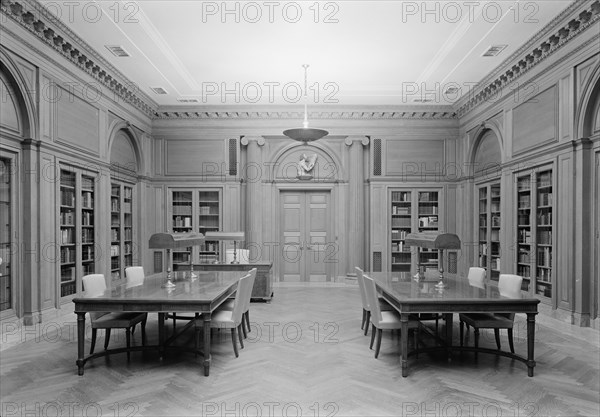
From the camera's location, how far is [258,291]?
8.63 metres

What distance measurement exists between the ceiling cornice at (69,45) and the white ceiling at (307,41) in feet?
0.47

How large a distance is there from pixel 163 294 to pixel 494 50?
6.59 metres

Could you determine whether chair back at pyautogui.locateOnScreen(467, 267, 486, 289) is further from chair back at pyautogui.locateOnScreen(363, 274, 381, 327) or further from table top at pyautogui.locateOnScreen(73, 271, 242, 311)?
table top at pyautogui.locateOnScreen(73, 271, 242, 311)

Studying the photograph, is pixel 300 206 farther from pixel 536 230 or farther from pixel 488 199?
pixel 536 230

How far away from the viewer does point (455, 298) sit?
4574 millimetres

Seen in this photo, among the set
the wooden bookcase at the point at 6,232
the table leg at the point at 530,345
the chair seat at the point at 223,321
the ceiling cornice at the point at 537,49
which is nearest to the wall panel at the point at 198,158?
the wooden bookcase at the point at 6,232

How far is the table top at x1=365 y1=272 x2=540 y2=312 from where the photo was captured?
4473mm

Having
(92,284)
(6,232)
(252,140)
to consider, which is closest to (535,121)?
(252,140)

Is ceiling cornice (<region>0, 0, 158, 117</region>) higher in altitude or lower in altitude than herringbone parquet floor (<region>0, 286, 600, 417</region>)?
higher

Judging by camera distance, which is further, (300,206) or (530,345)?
(300,206)

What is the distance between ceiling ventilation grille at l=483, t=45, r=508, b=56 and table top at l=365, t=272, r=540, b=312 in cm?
428

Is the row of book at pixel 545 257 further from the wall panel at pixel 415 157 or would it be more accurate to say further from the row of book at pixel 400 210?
the wall panel at pixel 415 157

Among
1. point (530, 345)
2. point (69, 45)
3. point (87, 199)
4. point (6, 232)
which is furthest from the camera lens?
point (87, 199)

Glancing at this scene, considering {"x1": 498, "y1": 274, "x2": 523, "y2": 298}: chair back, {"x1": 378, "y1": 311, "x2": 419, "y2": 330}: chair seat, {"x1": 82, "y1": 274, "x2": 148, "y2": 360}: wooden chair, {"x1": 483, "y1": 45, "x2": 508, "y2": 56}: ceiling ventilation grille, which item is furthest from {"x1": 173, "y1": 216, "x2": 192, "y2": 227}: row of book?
{"x1": 498, "y1": 274, "x2": 523, "y2": 298}: chair back
